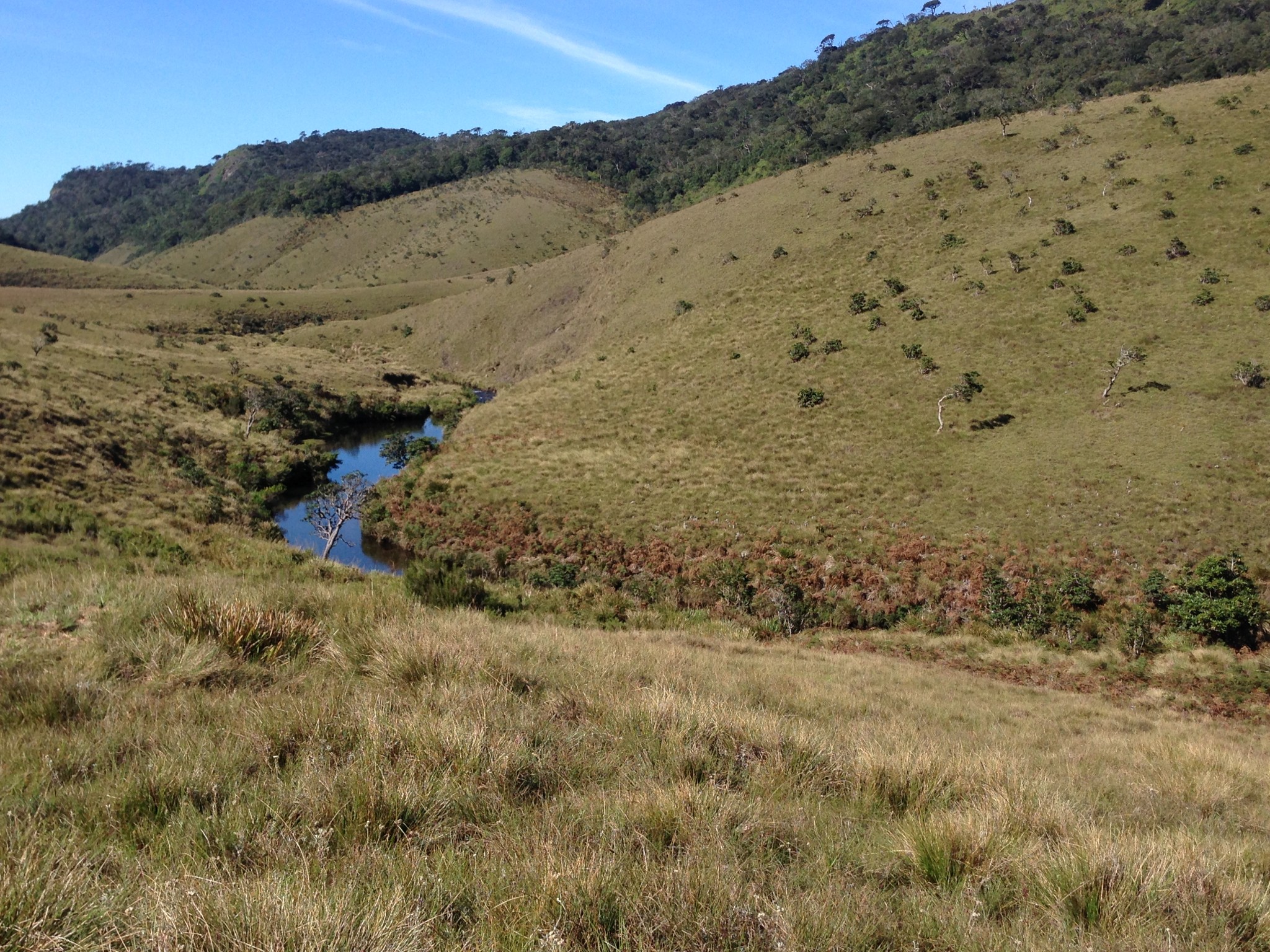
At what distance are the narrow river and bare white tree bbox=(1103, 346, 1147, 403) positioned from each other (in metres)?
32.5

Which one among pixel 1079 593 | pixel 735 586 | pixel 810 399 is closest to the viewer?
pixel 1079 593

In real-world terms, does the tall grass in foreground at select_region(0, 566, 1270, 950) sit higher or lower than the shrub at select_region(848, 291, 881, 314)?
lower

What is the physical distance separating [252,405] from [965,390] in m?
47.4

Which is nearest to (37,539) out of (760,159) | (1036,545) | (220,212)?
(1036,545)

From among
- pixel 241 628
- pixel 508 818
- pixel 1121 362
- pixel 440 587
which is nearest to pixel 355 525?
pixel 440 587

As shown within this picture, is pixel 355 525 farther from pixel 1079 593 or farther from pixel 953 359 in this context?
pixel 953 359

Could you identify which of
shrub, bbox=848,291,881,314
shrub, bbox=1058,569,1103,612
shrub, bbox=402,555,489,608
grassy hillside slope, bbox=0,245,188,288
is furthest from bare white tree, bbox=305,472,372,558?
grassy hillside slope, bbox=0,245,188,288

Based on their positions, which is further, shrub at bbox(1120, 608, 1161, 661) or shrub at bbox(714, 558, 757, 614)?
shrub at bbox(714, 558, 757, 614)

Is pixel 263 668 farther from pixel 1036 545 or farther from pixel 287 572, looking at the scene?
pixel 1036 545

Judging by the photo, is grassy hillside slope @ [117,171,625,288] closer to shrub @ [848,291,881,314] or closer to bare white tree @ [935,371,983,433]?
shrub @ [848,291,881,314]

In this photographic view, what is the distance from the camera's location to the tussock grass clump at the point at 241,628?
609 cm

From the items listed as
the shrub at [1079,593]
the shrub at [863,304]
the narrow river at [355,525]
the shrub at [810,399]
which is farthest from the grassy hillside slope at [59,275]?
the shrub at [1079,593]

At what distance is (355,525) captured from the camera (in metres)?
36.6

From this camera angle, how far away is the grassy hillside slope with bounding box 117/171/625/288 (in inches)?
5226
